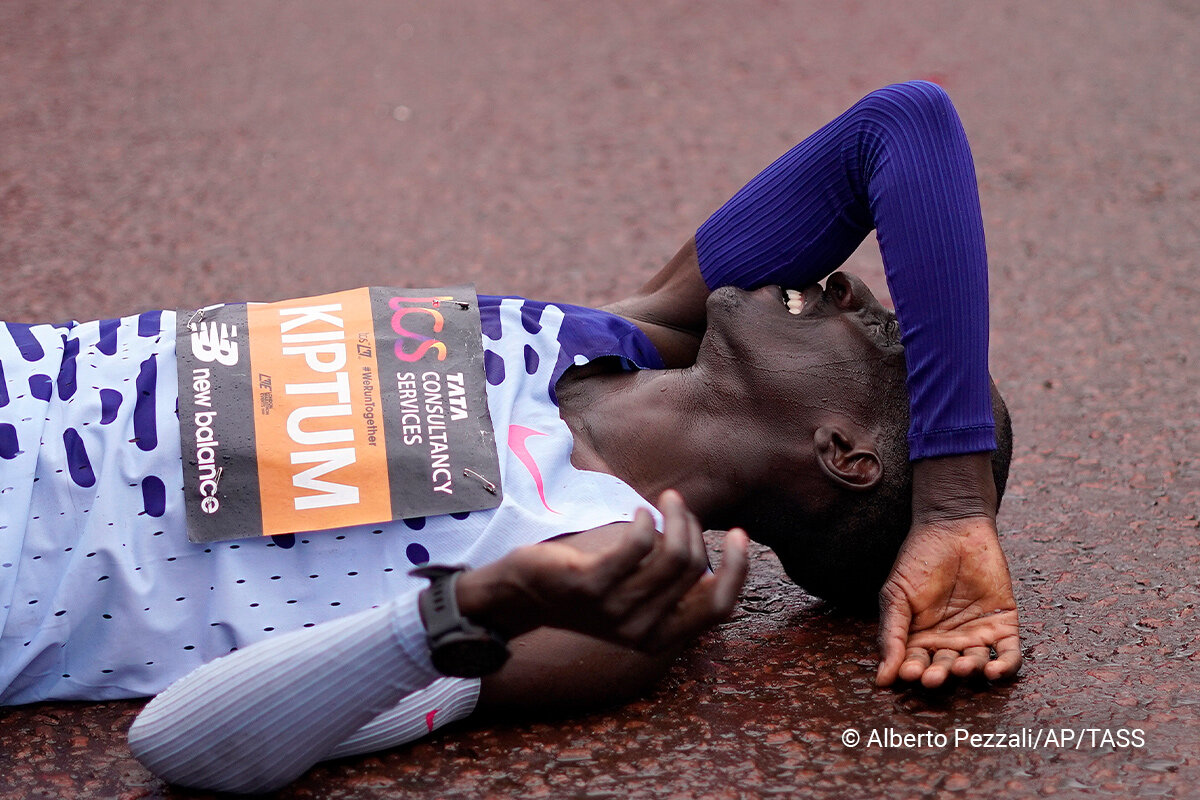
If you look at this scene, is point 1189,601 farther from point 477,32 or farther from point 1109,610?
point 477,32

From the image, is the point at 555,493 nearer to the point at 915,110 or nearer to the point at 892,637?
the point at 892,637

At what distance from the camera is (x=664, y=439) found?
2424 mm

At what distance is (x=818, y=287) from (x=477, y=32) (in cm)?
441

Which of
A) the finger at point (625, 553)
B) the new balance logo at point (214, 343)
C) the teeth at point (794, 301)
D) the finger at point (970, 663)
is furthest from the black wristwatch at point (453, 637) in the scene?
the teeth at point (794, 301)

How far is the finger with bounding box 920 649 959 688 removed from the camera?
7.09ft

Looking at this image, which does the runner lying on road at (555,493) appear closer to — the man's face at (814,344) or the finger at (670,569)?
the man's face at (814,344)

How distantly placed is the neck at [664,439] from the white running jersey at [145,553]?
4.5 inches

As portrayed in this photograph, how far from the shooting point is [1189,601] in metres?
2.60

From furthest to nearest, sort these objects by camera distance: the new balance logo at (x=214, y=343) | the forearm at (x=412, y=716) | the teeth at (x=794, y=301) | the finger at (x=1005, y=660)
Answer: the teeth at (x=794, y=301), the new balance logo at (x=214, y=343), the finger at (x=1005, y=660), the forearm at (x=412, y=716)

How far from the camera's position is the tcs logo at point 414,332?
2.38 m

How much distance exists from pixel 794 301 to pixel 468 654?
3.70 feet

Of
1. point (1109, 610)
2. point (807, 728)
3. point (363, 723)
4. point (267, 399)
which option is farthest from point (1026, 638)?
point (267, 399)

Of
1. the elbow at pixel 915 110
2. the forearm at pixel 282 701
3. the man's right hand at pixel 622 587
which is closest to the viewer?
the man's right hand at pixel 622 587

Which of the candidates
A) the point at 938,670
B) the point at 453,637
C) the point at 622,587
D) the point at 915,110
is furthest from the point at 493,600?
the point at 915,110
